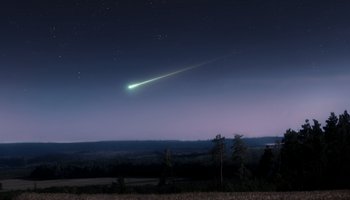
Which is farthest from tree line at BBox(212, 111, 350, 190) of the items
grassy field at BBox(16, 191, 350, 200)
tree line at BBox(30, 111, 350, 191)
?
grassy field at BBox(16, 191, 350, 200)

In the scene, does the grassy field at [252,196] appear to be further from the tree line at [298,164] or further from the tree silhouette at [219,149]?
the tree silhouette at [219,149]

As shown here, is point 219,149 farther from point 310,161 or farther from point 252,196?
point 252,196

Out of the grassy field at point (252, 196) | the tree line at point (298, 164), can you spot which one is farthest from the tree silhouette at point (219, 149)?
the grassy field at point (252, 196)

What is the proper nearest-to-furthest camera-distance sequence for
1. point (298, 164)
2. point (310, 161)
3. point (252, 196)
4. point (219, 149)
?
point (252, 196)
point (310, 161)
point (298, 164)
point (219, 149)

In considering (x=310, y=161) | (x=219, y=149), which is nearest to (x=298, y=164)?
(x=310, y=161)

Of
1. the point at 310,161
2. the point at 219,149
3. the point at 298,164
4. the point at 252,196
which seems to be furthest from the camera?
the point at 219,149

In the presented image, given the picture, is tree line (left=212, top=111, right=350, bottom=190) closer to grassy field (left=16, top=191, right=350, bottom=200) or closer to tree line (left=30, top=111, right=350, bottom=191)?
tree line (left=30, top=111, right=350, bottom=191)

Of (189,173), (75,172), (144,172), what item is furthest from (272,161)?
(75,172)

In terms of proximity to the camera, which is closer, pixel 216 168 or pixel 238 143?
pixel 238 143

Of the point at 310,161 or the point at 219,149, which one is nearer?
the point at 310,161

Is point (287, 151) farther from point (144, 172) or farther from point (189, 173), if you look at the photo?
point (144, 172)

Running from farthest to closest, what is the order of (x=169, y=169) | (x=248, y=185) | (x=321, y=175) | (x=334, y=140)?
(x=169, y=169) → (x=334, y=140) → (x=321, y=175) → (x=248, y=185)
